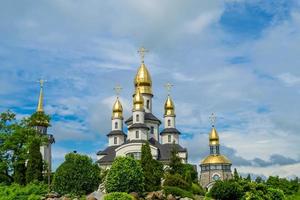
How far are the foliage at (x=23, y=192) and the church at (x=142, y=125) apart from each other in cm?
2222

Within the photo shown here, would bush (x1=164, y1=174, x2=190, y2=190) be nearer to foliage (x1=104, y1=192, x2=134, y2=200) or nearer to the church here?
foliage (x1=104, y1=192, x2=134, y2=200)

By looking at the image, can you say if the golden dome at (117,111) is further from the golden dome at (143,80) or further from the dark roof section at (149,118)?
the golden dome at (143,80)

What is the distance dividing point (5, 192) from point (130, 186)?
28.4ft

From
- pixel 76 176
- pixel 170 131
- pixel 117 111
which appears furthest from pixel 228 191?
pixel 117 111

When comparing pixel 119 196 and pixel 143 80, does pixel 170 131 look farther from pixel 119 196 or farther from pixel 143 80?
pixel 119 196

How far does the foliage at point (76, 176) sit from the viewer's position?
102 ft

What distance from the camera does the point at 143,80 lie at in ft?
197

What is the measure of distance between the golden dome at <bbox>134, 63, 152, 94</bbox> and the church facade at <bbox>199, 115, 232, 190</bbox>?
11650 millimetres

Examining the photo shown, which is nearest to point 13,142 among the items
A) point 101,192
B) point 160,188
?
point 101,192

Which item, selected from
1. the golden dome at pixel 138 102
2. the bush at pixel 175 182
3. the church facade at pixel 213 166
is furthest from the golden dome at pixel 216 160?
the bush at pixel 175 182

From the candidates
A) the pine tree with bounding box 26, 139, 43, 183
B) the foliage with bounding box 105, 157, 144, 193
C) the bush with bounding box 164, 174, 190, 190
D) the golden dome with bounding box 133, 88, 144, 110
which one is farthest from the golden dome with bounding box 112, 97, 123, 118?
the foliage with bounding box 105, 157, 144, 193

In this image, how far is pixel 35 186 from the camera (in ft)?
105

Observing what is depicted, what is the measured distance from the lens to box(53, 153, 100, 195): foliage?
3106 centimetres

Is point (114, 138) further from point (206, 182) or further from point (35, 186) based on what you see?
point (35, 186)
